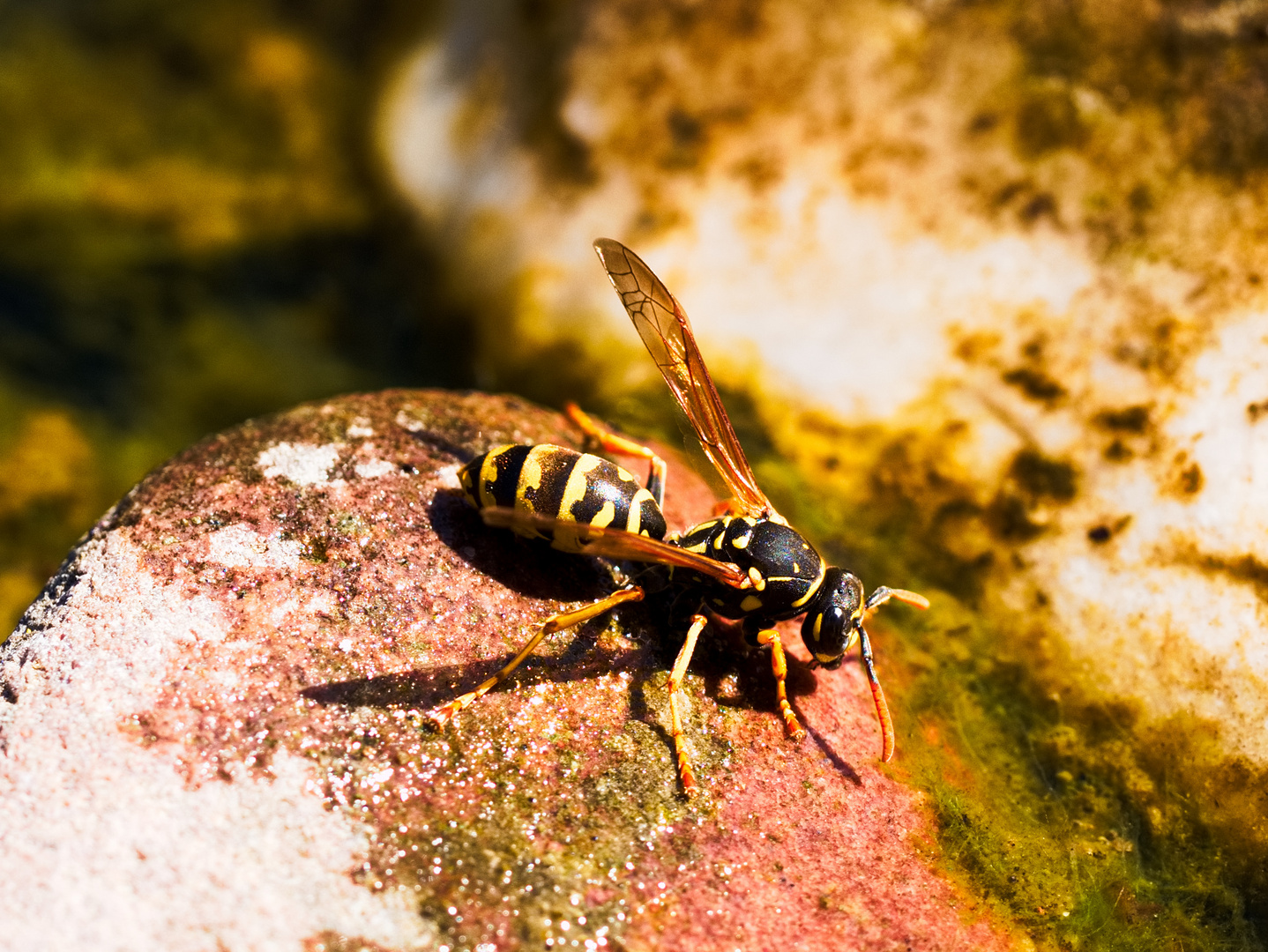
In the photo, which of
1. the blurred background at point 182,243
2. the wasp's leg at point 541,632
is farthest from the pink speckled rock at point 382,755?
the blurred background at point 182,243

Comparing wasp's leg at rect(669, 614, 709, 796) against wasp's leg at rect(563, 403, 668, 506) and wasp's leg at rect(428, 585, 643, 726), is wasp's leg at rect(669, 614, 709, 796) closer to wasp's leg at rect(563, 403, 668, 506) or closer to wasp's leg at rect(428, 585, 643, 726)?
wasp's leg at rect(428, 585, 643, 726)

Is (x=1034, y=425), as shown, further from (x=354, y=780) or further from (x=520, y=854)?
(x=354, y=780)

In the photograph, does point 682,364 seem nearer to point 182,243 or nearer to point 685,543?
point 685,543

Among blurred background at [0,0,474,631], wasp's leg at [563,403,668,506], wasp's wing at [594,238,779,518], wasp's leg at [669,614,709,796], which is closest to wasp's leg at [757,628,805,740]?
wasp's leg at [669,614,709,796]

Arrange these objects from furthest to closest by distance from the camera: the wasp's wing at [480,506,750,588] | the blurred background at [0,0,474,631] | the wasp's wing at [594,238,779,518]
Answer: the blurred background at [0,0,474,631] < the wasp's wing at [594,238,779,518] < the wasp's wing at [480,506,750,588]

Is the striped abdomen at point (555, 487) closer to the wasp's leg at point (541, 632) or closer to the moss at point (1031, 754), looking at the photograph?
the wasp's leg at point (541, 632)

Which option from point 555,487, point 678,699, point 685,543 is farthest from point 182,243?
point 678,699
